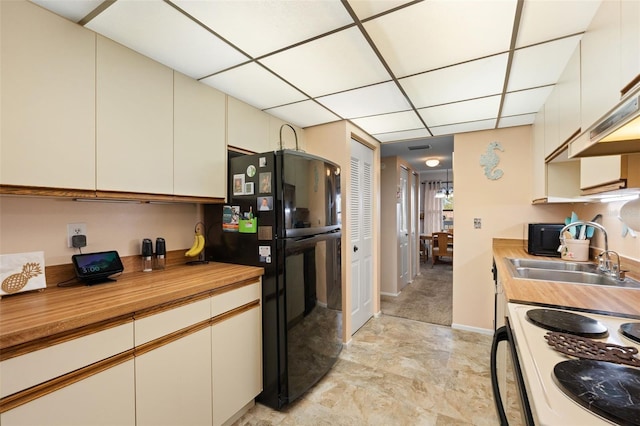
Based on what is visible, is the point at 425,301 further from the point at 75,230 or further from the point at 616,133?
the point at 75,230

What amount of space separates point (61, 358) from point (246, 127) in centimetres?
177

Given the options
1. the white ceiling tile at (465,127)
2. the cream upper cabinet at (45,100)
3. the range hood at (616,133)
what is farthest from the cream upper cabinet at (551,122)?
the cream upper cabinet at (45,100)

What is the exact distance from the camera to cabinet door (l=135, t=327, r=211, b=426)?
125cm

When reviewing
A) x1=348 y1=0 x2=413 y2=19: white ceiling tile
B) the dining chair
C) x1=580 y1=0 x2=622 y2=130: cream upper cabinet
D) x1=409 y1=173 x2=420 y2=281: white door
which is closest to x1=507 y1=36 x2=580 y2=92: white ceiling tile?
x1=580 y1=0 x2=622 y2=130: cream upper cabinet

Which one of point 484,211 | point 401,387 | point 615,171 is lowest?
point 401,387

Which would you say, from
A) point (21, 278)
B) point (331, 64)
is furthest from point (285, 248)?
point (21, 278)

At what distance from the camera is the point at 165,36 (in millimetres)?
1410

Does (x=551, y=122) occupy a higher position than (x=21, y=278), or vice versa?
(x=551, y=122)

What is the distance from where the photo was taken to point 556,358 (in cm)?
78

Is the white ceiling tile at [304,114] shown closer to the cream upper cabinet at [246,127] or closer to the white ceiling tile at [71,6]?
the cream upper cabinet at [246,127]

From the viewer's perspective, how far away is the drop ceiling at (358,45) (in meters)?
1.21

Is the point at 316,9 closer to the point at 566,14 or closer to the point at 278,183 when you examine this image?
the point at 278,183

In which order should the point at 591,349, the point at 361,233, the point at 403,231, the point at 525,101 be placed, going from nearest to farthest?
1. the point at 591,349
2. the point at 525,101
3. the point at 361,233
4. the point at 403,231

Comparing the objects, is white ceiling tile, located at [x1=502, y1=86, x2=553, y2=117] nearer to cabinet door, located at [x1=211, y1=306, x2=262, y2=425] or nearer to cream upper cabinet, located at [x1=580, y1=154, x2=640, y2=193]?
cream upper cabinet, located at [x1=580, y1=154, x2=640, y2=193]
